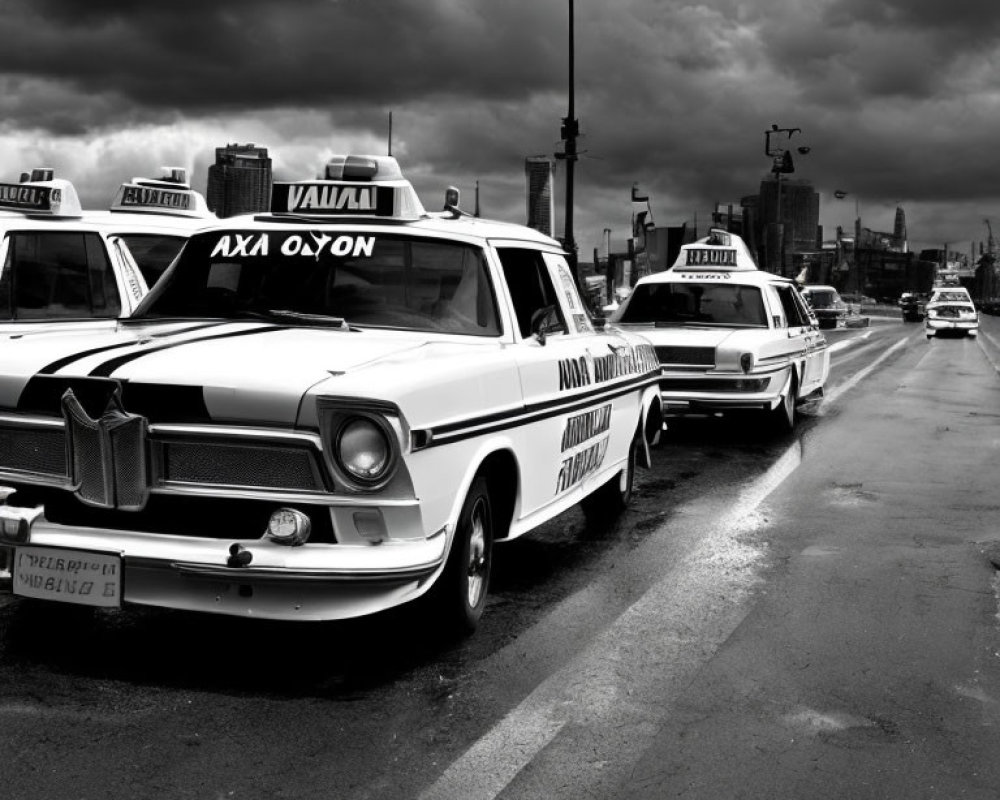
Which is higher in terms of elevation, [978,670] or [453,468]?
[453,468]

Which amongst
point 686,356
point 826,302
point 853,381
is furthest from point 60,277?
point 826,302

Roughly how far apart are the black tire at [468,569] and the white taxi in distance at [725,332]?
655 cm

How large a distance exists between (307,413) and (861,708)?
2179 mm

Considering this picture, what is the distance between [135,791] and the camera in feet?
12.1

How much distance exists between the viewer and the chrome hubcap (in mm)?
5281

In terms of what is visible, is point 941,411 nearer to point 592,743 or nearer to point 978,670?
point 978,670

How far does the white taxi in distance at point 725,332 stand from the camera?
12.7m

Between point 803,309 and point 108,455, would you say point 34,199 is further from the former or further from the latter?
point 803,309

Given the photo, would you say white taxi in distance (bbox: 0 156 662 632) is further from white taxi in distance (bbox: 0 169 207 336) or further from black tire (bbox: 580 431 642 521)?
white taxi in distance (bbox: 0 169 207 336)

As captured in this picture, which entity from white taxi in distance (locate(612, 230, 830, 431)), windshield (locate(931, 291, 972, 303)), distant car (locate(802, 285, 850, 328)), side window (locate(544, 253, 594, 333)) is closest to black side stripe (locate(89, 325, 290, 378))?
side window (locate(544, 253, 594, 333))

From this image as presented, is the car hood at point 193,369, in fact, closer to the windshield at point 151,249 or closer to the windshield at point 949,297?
the windshield at point 151,249

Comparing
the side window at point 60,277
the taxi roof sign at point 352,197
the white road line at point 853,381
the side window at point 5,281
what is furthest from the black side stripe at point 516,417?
the white road line at point 853,381

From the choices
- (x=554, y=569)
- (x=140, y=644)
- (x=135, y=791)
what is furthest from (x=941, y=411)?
(x=135, y=791)

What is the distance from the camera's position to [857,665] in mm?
5117
